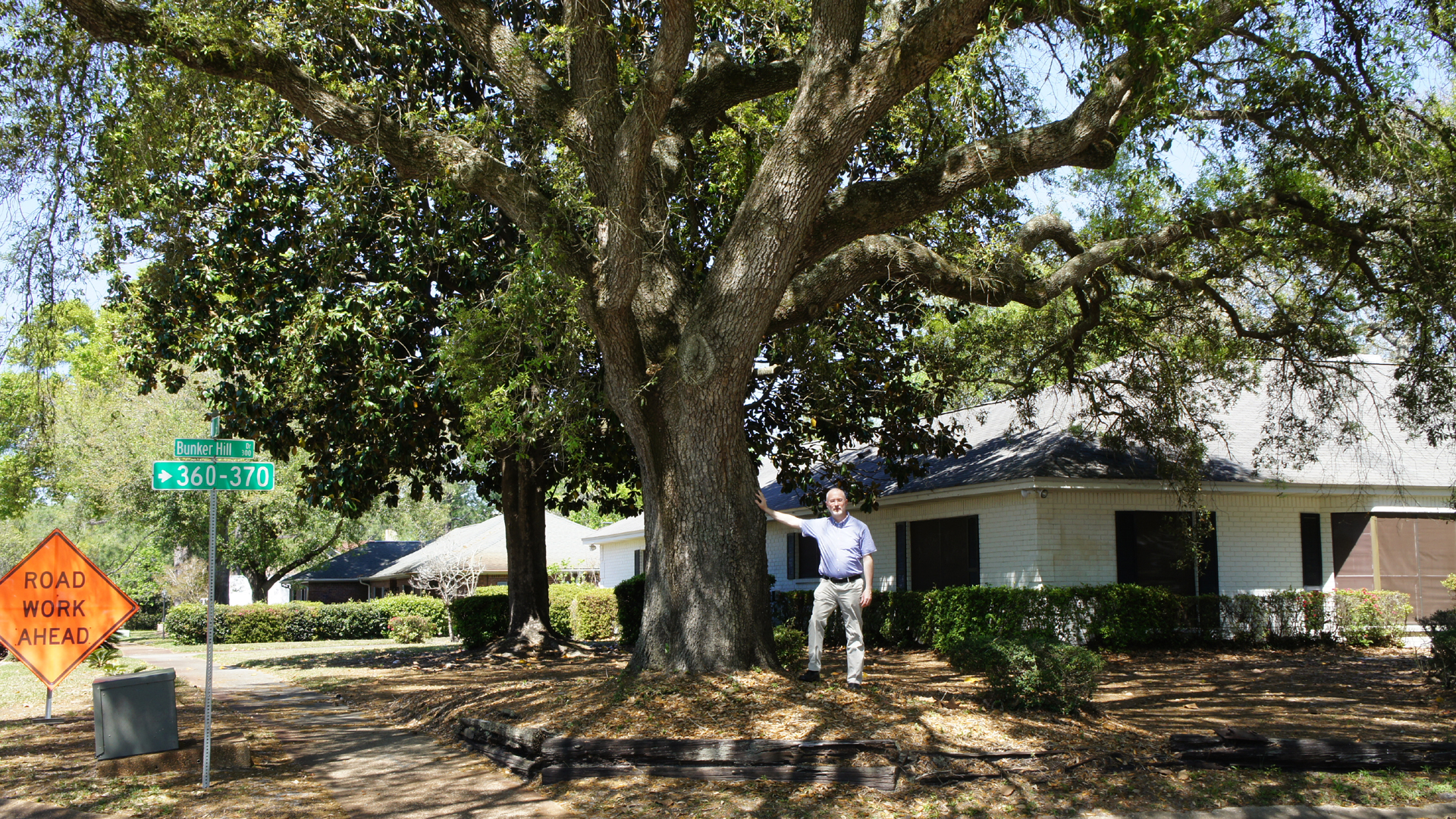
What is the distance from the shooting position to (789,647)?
10930 millimetres

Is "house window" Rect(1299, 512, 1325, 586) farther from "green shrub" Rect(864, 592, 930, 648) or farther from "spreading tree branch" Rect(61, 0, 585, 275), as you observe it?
"spreading tree branch" Rect(61, 0, 585, 275)

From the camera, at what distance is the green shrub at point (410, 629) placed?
2858cm

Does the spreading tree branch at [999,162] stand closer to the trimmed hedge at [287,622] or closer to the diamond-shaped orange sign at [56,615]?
the diamond-shaped orange sign at [56,615]

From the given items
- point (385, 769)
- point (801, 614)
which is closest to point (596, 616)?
point (801, 614)

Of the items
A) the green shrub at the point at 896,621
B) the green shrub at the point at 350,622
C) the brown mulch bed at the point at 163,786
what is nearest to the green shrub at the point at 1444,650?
the green shrub at the point at 896,621

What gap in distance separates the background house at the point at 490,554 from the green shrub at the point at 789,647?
27.6m

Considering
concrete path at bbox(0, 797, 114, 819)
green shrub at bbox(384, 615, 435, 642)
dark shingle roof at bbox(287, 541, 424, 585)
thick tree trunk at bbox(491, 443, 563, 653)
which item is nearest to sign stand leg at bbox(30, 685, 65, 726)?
concrete path at bbox(0, 797, 114, 819)

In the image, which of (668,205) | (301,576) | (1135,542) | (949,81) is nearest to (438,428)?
(668,205)

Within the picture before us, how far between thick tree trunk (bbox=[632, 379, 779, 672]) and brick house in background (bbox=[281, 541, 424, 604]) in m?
39.9

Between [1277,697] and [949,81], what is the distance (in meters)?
8.21

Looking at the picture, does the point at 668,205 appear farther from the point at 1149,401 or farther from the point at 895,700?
the point at 1149,401

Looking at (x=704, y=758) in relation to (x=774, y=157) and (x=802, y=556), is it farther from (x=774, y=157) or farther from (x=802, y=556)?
(x=802, y=556)

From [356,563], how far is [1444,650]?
4532 centimetres

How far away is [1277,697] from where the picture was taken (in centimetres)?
1186
